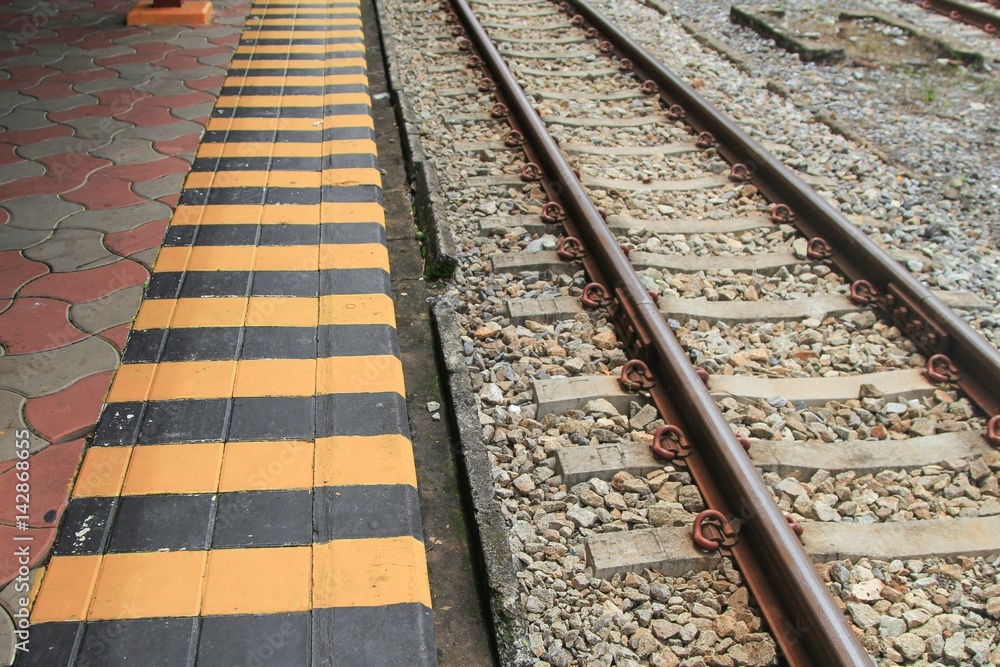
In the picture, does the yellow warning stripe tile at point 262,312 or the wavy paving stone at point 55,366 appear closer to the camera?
the wavy paving stone at point 55,366

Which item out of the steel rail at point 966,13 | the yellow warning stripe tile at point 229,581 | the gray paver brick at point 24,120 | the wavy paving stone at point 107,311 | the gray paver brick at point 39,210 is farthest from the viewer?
the steel rail at point 966,13

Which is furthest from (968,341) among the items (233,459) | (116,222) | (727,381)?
(116,222)

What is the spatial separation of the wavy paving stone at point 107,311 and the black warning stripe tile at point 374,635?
1648 mm

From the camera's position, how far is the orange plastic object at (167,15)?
6.87 metres

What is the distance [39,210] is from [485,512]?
2825mm

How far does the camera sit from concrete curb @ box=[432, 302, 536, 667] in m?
2.12

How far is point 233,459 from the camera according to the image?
2553 mm

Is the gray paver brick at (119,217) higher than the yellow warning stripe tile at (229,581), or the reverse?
the gray paver brick at (119,217)

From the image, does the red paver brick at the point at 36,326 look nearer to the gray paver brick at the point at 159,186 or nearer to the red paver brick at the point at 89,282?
the red paver brick at the point at 89,282

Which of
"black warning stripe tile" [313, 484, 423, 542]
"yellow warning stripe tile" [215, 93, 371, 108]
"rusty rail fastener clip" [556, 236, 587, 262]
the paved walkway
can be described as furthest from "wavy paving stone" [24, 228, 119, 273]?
"rusty rail fastener clip" [556, 236, 587, 262]

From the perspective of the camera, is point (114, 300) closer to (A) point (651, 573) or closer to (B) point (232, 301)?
(B) point (232, 301)

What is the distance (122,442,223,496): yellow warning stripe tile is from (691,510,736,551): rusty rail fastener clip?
148 centimetres

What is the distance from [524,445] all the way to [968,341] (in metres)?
1.87

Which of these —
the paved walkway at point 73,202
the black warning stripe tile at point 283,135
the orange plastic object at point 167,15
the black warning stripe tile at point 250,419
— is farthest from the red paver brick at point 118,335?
the orange plastic object at point 167,15
